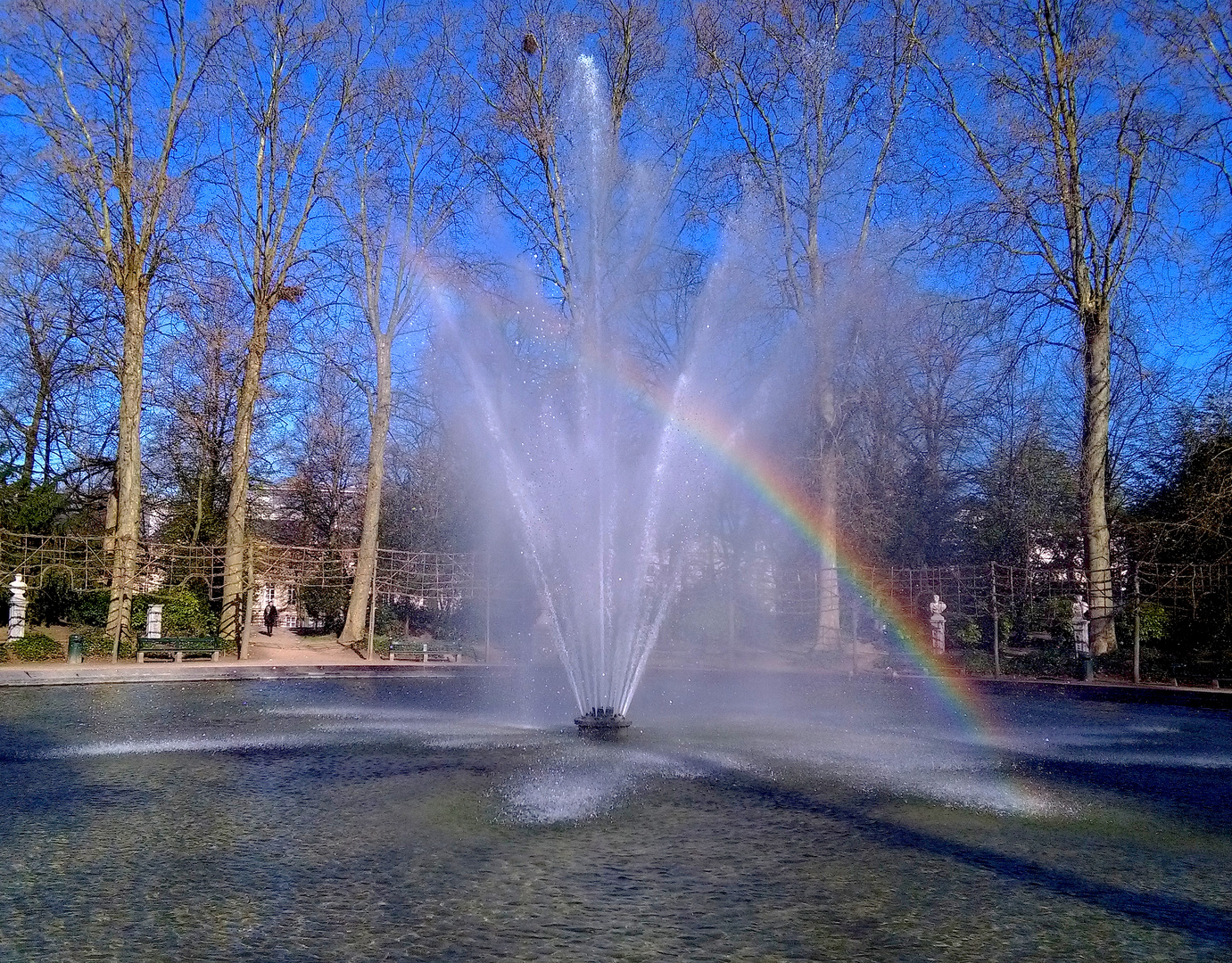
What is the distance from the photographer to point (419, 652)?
2388cm

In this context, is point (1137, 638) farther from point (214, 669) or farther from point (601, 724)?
point (214, 669)

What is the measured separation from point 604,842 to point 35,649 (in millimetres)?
17500

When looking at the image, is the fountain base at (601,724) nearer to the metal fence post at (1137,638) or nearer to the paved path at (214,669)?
the paved path at (214,669)

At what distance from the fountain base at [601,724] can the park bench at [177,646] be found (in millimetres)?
12167

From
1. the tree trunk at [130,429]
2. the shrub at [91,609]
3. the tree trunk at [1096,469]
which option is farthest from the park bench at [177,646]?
the tree trunk at [1096,469]

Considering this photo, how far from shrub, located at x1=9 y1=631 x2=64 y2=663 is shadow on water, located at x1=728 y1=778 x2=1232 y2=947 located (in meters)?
17.2

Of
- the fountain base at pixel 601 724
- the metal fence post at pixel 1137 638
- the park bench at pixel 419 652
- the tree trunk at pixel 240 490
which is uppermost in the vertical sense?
the tree trunk at pixel 240 490

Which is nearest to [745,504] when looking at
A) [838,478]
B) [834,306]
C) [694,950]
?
[838,478]

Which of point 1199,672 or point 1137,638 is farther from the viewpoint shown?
point 1199,672

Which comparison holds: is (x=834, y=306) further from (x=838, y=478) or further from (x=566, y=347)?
(x=566, y=347)

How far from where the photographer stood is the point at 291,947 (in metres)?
4.51

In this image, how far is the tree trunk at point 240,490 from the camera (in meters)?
23.7

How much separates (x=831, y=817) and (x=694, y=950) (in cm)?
301

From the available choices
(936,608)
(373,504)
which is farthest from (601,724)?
(373,504)
